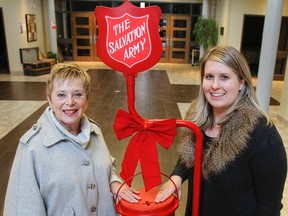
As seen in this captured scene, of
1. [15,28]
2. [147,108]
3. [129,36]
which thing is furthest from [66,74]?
[15,28]

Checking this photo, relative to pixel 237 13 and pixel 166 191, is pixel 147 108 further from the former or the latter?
pixel 237 13

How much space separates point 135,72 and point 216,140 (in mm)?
438

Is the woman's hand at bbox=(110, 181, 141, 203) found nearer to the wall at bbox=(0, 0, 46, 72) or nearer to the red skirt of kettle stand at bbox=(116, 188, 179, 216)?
the red skirt of kettle stand at bbox=(116, 188, 179, 216)

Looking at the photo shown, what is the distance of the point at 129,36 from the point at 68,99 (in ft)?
1.15

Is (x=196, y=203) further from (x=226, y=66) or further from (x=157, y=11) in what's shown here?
(x=157, y=11)

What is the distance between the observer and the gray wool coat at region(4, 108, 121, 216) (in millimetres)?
1064

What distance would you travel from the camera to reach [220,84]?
3.55 feet

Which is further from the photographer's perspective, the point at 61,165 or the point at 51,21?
the point at 51,21

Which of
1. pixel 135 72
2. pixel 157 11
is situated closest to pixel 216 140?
pixel 135 72

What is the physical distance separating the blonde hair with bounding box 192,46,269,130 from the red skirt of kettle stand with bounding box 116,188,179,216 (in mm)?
354

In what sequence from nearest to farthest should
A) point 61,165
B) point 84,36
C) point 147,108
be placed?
1. point 61,165
2. point 147,108
3. point 84,36

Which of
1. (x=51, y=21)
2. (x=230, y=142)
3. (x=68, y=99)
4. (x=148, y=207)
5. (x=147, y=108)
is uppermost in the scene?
(x=51, y=21)

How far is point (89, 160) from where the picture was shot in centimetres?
118

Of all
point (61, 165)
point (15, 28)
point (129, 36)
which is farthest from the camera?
point (15, 28)
